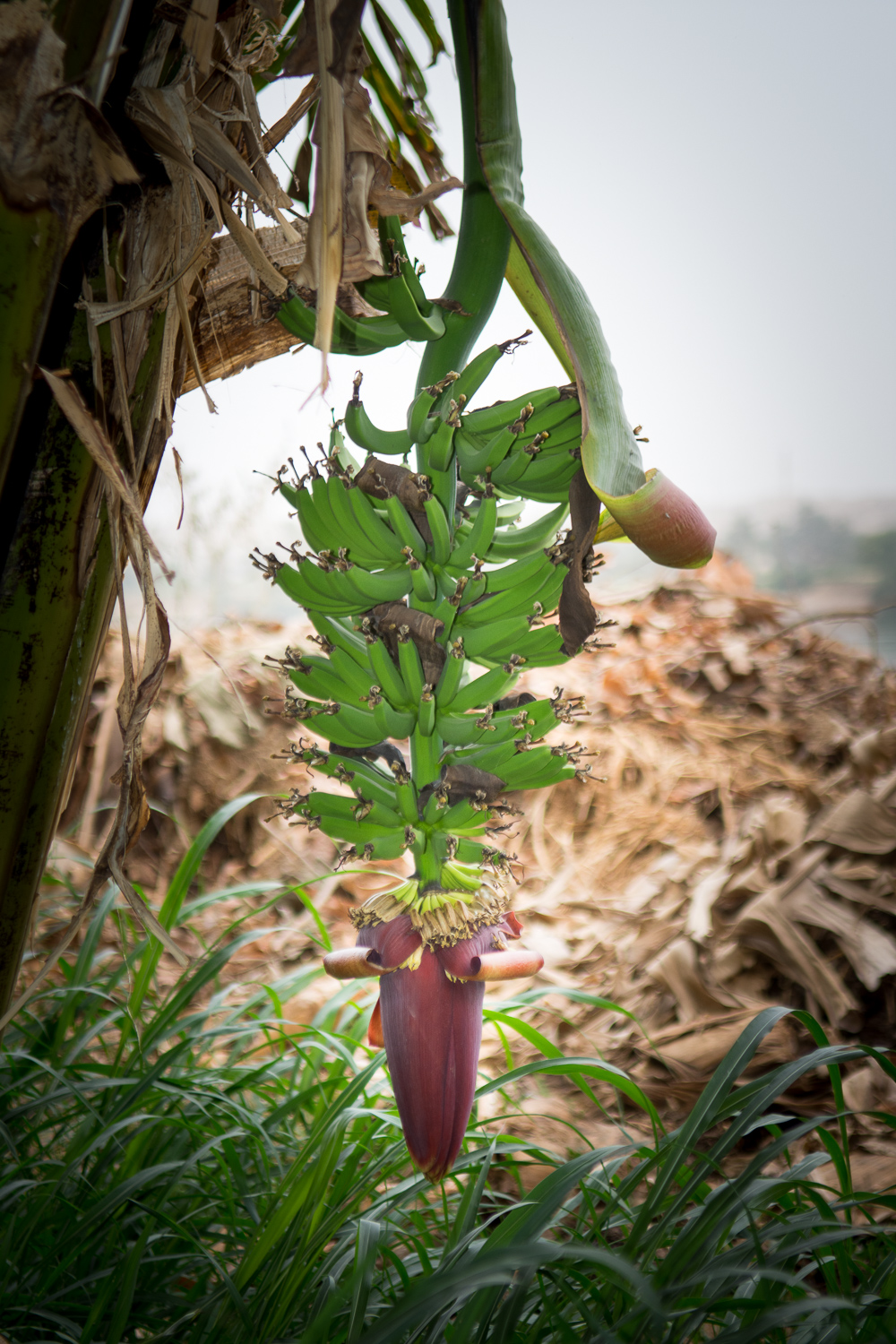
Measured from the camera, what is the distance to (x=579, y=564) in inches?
19.2

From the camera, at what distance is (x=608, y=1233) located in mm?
815

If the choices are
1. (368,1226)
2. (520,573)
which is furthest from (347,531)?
(368,1226)

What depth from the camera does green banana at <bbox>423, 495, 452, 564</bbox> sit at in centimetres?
52

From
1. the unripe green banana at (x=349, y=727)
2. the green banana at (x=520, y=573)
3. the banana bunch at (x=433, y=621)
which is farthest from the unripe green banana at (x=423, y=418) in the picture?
the unripe green banana at (x=349, y=727)

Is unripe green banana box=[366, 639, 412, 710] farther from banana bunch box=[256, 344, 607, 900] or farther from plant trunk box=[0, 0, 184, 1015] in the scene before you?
plant trunk box=[0, 0, 184, 1015]

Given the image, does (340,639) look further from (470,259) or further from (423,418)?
(470,259)

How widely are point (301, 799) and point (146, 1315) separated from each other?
1.71 feet

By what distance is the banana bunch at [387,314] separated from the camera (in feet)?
1.75

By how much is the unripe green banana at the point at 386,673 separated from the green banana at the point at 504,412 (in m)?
0.18

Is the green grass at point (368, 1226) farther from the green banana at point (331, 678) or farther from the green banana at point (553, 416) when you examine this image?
the green banana at point (553, 416)

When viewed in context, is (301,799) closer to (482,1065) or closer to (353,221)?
(353,221)

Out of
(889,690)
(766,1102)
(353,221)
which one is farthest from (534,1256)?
(889,690)

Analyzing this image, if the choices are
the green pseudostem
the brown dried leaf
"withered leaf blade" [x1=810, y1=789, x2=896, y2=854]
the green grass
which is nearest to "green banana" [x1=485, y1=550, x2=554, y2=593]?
the green pseudostem

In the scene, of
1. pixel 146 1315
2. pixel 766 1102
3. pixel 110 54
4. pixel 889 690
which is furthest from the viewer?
pixel 889 690
